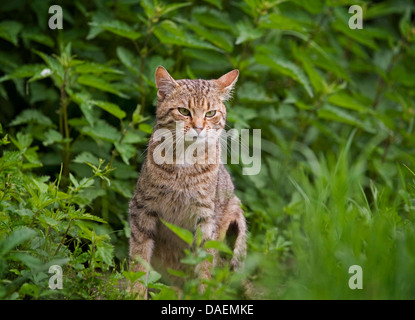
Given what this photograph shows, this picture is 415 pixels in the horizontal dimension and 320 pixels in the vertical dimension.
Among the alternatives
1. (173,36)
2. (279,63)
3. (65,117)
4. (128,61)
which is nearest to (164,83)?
(173,36)

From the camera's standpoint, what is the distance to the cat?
3199 mm

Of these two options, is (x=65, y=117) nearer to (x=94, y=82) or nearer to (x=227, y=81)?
(x=94, y=82)

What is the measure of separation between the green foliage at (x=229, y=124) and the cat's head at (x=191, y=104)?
0.52 meters

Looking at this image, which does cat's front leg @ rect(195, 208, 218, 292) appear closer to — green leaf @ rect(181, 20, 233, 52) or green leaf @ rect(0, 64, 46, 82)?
green leaf @ rect(181, 20, 233, 52)

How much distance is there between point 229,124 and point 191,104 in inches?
45.8

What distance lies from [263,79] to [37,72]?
215cm

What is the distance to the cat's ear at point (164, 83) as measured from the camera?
319 centimetres

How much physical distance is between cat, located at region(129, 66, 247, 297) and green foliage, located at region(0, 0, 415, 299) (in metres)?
0.21

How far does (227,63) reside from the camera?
440 cm

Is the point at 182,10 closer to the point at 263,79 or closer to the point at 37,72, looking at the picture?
the point at 263,79

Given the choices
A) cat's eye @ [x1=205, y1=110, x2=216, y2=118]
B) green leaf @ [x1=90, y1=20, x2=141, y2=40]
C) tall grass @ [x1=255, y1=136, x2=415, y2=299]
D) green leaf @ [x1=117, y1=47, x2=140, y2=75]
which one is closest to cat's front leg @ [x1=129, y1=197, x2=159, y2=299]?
cat's eye @ [x1=205, y1=110, x2=216, y2=118]

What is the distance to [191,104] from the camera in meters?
3.20

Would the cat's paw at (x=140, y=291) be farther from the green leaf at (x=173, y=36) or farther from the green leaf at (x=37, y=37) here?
the green leaf at (x=37, y=37)
